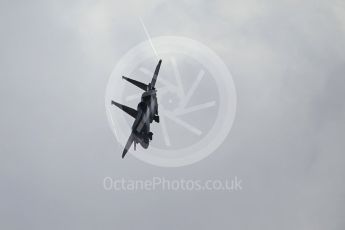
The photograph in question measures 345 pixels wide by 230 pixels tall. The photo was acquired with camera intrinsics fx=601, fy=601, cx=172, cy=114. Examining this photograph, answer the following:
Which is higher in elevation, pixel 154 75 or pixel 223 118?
pixel 223 118

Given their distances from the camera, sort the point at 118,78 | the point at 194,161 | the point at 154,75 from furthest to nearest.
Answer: the point at 194,161
the point at 118,78
the point at 154,75

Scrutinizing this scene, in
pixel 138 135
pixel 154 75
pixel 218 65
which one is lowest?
pixel 138 135

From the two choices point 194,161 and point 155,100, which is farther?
point 194,161

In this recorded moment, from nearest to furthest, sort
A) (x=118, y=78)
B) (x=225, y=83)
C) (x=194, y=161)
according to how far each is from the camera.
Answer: (x=118, y=78) → (x=225, y=83) → (x=194, y=161)

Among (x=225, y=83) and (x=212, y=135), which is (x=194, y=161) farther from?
(x=225, y=83)

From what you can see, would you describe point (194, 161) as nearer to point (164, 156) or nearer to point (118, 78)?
point (164, 156)

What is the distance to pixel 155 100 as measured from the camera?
117m

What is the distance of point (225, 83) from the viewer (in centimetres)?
14700

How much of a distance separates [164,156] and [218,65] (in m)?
26.7

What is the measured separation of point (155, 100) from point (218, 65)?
38.2m

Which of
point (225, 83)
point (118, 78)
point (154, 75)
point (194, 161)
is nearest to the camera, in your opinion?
point (154, 75)

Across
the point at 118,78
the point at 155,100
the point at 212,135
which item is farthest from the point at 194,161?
the point at 155,100

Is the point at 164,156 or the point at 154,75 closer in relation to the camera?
the point at 154,75

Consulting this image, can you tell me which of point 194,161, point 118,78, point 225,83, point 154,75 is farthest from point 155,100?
point 194,161
